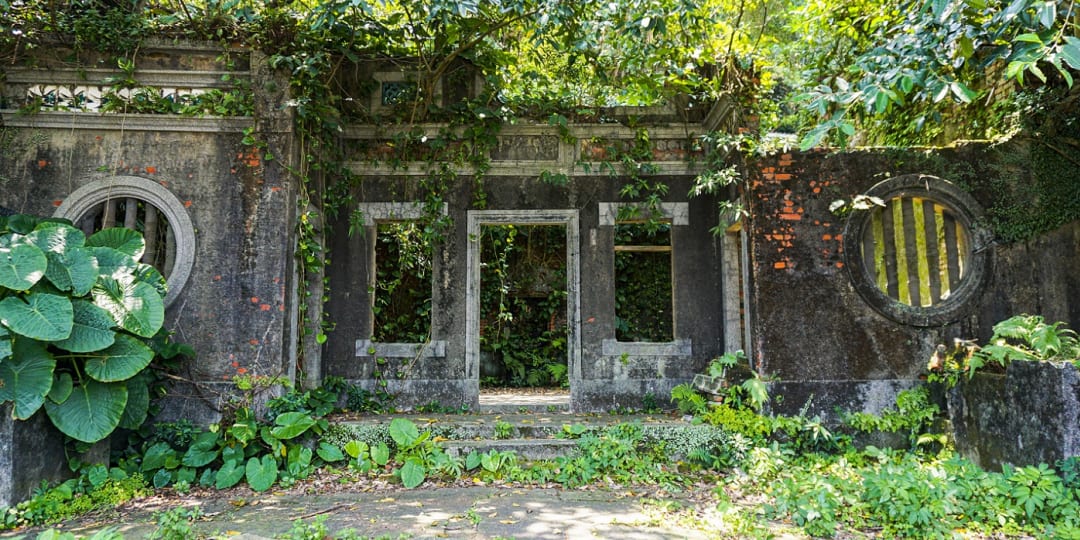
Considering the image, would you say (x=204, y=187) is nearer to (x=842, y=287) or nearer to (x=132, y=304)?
(x=132, y=304)

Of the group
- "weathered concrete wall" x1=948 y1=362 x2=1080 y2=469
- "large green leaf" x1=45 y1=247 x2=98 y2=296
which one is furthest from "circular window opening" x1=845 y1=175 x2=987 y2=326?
"large green leaf" x1=45 y1=247 x2=98 y2=296

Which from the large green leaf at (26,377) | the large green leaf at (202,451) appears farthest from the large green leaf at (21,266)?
the large green leaf at (202,451)

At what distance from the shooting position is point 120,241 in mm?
5512

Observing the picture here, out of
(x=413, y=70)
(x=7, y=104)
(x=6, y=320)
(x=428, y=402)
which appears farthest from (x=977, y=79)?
(x=7, y=104)

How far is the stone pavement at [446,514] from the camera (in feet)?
13.7

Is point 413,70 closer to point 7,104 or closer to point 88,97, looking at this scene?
point 88,97

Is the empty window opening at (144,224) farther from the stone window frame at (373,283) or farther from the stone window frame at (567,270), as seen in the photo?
the stone window frame at (567,270)

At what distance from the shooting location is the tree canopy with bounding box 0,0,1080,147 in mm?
5328

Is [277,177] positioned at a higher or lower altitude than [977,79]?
lower

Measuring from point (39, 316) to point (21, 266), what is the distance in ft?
1.30

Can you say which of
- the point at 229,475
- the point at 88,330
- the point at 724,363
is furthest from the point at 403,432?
the point at 724,363

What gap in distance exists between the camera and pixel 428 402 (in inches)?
279

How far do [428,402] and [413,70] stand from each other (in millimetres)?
3907

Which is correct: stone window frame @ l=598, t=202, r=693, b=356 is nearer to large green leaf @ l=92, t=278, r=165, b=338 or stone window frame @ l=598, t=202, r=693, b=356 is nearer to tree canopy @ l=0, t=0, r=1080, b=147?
tree canopy @ l=0, t=0, r=1080, b=147
